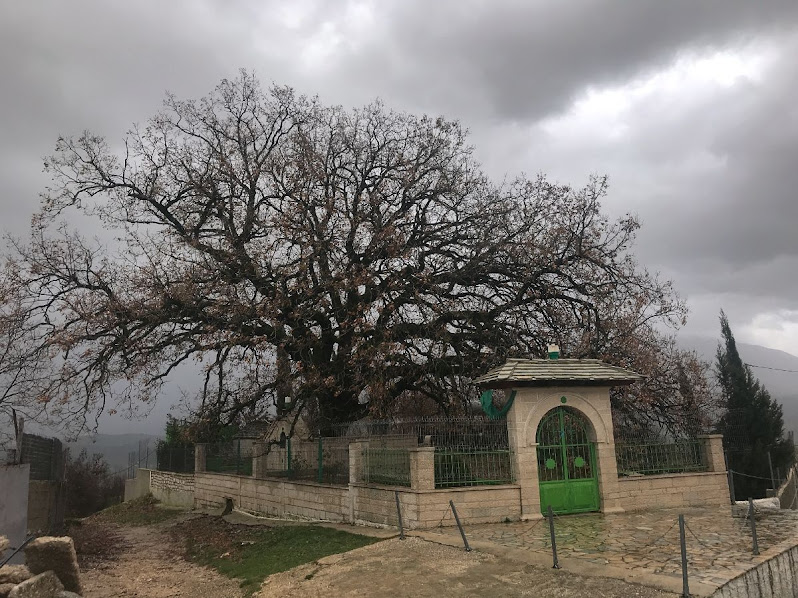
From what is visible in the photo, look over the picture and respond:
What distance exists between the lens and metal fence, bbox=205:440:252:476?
1986 cm

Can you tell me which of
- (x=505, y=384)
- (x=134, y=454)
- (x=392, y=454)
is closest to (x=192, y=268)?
(x=392, y=454)

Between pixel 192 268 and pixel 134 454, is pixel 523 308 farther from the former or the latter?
pixel 134 454

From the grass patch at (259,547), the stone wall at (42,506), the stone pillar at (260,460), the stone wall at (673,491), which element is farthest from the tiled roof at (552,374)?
the stone wall at (42,506)

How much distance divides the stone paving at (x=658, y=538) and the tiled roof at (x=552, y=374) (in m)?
2.96

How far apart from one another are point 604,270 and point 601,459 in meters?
6.83

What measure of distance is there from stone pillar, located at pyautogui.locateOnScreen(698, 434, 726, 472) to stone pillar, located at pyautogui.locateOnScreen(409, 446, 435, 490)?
7743 millimetres

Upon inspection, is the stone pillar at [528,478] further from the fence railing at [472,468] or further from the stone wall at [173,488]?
the stone wall at [173,488]

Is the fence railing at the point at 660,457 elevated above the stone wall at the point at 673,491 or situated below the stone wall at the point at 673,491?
above

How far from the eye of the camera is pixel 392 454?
1324 centimetres

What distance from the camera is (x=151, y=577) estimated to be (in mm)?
11906

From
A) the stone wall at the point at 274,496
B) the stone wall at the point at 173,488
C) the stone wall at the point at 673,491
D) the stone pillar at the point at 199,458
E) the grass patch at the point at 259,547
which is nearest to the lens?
the grass patch at the point at 259,547

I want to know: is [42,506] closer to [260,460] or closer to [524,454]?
[260,460]

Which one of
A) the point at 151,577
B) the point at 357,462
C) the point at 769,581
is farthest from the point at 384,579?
the point at 151,577

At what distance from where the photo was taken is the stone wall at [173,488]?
23953 mm
